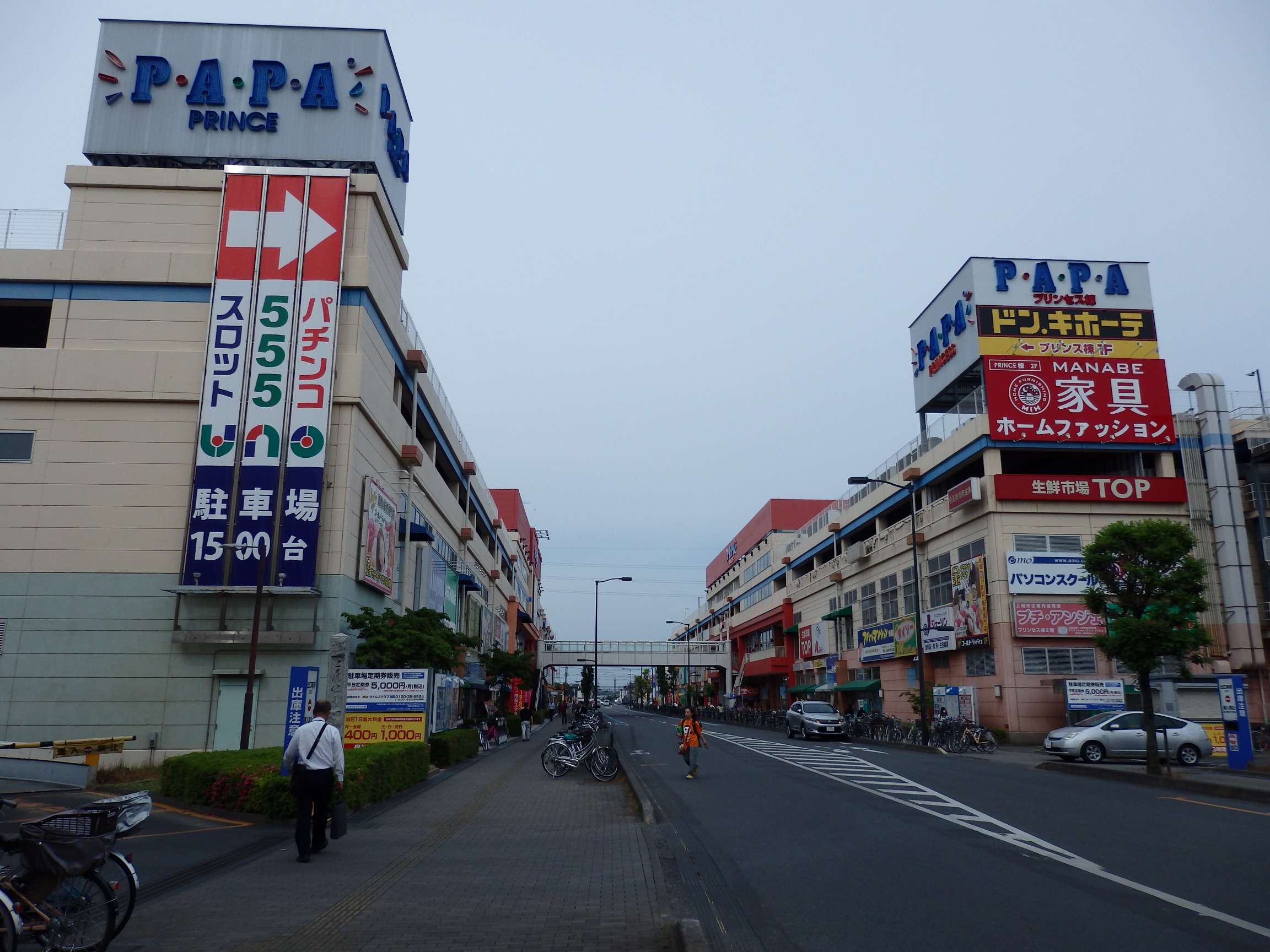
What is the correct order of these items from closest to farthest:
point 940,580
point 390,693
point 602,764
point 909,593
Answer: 1. point 390,693
2. point 602,764
3. point 940,580
4. point 909,593

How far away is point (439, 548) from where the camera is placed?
40469 millimetres

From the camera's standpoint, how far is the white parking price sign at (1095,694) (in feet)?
106

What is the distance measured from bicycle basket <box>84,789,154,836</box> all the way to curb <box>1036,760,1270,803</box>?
56.0 ft

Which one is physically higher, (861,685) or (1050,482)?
(1050,482)

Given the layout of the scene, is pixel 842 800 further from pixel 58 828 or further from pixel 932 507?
pixel 932 507

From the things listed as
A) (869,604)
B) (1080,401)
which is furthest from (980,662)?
(869,604)

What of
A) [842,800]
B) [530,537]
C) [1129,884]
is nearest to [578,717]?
[842,800]

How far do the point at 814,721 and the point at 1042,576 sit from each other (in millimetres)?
11412

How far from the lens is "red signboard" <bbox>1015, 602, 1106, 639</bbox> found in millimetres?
36406

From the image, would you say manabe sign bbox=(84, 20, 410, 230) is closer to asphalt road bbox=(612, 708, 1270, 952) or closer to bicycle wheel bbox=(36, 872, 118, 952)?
asphalt road bbox=(612, 708, 1270, 952)

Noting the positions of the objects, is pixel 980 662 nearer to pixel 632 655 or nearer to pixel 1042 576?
pixel 1042 576

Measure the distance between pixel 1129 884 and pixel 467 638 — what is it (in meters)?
24.3

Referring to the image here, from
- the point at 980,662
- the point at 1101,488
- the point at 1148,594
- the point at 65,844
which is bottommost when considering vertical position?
the point at 65,844

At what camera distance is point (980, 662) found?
128ft
